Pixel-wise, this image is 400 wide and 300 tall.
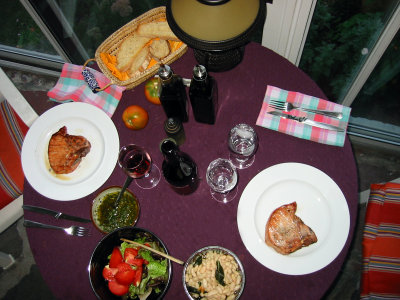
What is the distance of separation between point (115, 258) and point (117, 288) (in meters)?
0.11

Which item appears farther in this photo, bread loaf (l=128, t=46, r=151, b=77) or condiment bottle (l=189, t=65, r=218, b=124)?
bread loaf (l=128, t=46, r=151, b=77)

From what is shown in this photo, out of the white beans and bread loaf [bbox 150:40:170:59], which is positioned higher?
bread loaf [bbox 150:40:170:59]

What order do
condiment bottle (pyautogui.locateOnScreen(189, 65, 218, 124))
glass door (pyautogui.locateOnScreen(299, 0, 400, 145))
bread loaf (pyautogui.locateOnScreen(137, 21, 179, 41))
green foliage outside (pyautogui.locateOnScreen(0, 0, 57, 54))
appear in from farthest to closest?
green foliage outside (pyautogui.locateOnScreen(0, 0, 57, 54))
glass door (pyautogui.locateOnScreen(299, 0, 400, 145))
bread loaf (pyautogui.locateOnScreen(137, 21, 179, 41))
condiment bottle (pyautogui.locateOnScreen(189, 65, 218, 124))

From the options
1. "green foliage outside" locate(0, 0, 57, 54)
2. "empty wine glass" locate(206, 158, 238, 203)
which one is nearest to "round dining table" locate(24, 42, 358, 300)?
"empty wine glass" locate(206, 158, 238, 203)

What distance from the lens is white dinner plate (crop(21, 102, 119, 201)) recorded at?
1.41m

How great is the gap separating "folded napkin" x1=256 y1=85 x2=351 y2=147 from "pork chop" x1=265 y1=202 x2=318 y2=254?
36cm

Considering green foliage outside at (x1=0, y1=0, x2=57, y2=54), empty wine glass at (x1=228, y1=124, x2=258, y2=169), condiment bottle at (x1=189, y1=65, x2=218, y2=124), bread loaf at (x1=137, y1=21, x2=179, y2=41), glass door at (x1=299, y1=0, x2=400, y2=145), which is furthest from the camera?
green foliage outside at (x1=0, y1=0, x2=57, y2=54)

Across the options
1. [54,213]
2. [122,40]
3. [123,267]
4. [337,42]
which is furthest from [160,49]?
[337,42]

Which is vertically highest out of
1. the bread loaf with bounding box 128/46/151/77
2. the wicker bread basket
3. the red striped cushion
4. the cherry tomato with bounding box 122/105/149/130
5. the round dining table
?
the wicker bread basket

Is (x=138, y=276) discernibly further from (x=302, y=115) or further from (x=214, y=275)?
(x=302, y=115)

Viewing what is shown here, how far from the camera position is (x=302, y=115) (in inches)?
56.8

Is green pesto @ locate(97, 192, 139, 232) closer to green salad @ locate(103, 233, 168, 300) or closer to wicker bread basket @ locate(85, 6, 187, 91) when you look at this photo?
green salad @ locate(103, 233, 168, 300)

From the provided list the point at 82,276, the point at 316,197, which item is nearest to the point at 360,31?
the point at 316,197

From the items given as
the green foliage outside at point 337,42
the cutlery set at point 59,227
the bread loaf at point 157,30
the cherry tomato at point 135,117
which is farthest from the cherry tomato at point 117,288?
the green foliage outside at point 337,42
